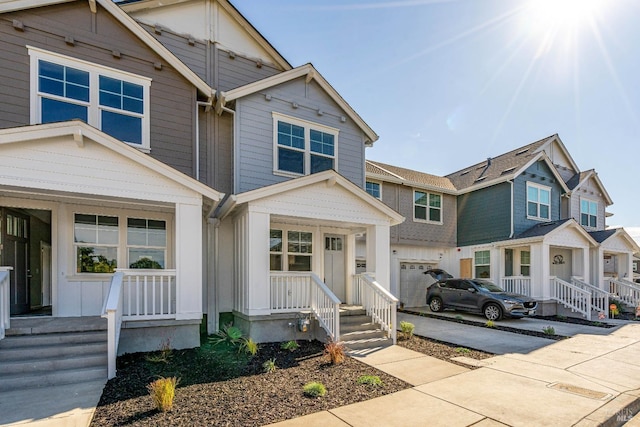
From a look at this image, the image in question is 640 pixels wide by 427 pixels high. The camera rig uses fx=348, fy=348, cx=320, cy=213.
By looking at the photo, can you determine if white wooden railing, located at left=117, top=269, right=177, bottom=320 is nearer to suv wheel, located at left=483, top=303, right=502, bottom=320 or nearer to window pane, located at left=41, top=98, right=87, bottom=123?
window pane, located at left=41, top=98, right=87, bottom=123

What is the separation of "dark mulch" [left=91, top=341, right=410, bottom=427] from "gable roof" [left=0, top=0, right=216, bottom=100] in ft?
21.1

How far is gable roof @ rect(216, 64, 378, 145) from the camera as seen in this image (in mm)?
9195

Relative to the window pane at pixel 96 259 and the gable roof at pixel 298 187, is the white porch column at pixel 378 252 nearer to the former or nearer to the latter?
the gable roof at pixel 298 187

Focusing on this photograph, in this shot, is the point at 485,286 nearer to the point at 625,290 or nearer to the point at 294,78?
the point at 625,290

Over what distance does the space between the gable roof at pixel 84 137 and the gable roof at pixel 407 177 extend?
9.01 meters

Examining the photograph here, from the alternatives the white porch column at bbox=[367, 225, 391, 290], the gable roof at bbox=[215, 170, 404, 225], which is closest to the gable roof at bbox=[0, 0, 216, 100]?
the gable roof at bbox=[215, 170, 404, 225]

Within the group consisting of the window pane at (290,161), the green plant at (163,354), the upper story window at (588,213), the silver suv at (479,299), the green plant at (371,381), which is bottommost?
the silver suv at (479,299)

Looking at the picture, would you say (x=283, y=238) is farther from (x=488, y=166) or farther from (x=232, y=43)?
(x=488, y=166)

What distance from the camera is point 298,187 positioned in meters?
8.29

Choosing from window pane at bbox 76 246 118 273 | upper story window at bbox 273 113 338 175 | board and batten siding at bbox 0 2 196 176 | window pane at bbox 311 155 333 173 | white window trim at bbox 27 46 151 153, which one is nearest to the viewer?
board and batten siding at bbox 0 2 196 176

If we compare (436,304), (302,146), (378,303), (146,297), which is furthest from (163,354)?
(436,304)

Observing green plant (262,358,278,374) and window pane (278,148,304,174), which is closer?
green plant (262,358,278,374)

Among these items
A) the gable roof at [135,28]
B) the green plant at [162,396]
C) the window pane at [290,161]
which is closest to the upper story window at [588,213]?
the window pane at [290,161]

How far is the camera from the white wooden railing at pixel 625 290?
53.9ft
